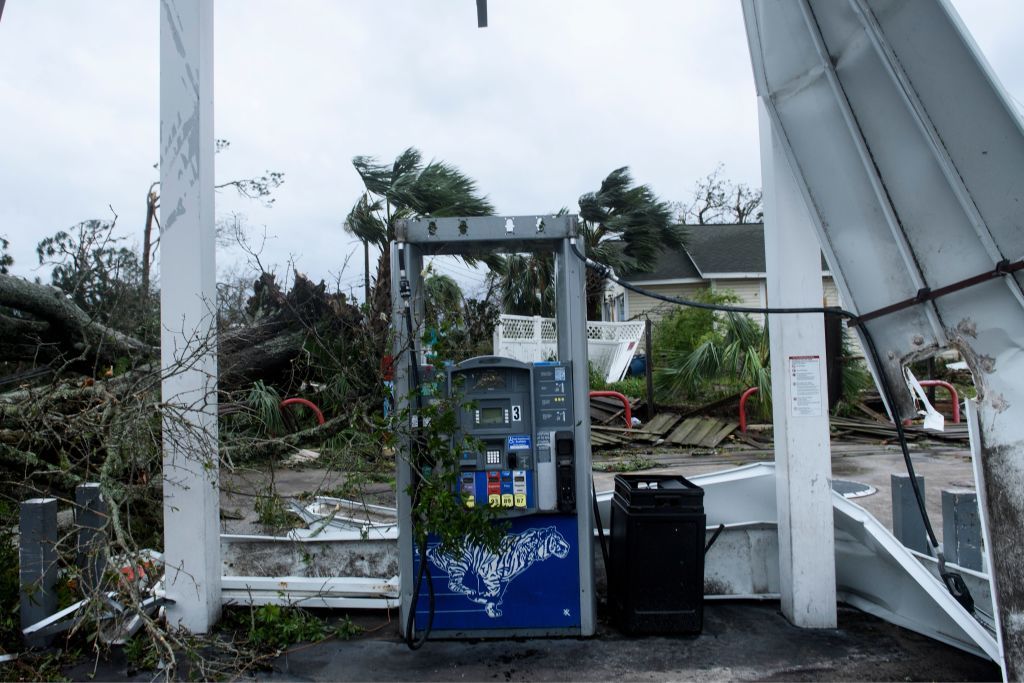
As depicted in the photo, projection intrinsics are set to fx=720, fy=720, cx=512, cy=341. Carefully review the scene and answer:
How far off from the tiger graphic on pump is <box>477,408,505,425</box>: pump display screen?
25.7 inches

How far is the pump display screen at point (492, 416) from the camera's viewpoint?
4.17 metres

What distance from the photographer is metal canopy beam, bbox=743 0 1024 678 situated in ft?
8.94

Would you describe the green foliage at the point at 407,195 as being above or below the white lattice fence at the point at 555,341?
above

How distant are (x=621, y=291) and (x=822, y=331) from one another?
18823 millimetres

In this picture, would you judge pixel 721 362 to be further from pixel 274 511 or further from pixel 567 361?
pixel 274 511

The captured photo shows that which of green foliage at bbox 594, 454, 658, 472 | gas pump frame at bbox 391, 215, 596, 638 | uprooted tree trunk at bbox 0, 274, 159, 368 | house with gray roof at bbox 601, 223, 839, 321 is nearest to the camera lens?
gas pump frame at bbox 391, 215, 596, 638

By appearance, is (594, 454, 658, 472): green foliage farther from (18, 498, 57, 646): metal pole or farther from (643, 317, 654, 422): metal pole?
(18, 498, 57, 646): metal pole

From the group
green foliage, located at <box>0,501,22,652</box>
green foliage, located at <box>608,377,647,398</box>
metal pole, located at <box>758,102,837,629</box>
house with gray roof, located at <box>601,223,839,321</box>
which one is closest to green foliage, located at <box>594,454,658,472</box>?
green foliage, located at <box>608,377,647,398</box>

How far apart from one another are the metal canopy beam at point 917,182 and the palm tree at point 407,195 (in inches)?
294

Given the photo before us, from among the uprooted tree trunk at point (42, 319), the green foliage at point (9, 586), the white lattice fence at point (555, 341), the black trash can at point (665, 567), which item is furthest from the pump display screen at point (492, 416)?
the white lattice fence at point (555, 341)

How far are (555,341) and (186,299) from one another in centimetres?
1151

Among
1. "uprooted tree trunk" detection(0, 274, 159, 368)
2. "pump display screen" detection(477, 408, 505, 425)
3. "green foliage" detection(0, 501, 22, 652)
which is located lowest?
"green foliage" detection(0, 501, 22, 652)

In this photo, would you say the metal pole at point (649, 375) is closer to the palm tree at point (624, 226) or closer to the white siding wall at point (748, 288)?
the palm tree at point (624, 226)

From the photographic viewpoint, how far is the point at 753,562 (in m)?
4.62
